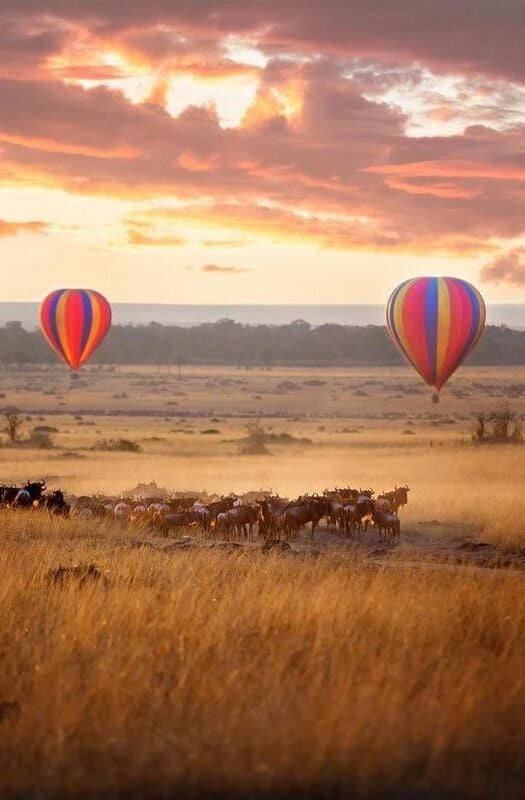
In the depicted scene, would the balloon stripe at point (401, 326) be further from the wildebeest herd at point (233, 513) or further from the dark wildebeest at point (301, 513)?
the dark wildebeest at point (301, 513)

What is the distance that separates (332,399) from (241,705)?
122 meters

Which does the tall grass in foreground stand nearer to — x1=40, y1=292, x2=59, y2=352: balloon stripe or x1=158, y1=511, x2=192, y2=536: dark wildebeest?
x1=158, y1=511, x2=192, y2=536: dark wildebeest

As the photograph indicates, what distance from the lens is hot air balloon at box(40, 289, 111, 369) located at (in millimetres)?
65938

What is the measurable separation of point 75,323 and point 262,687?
2297 inches

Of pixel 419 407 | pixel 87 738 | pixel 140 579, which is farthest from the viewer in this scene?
pixel 419 407

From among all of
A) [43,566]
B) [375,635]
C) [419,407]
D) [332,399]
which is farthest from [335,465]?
[332,399]

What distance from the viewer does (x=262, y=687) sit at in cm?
867

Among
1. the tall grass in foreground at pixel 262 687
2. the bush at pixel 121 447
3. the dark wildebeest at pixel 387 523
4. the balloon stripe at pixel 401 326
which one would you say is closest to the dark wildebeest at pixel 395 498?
the dark wildebeest at pixel 387 523

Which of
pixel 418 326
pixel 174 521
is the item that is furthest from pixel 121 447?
pixel 174 521

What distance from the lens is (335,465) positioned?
49.5 m

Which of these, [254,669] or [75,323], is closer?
[254,669]

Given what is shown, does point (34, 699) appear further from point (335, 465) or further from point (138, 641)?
point (335, 465)

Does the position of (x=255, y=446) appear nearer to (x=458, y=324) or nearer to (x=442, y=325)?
(x=442, y=325)

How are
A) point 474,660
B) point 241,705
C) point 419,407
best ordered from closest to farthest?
point 241,705 → point 474,660 → point 419,407
